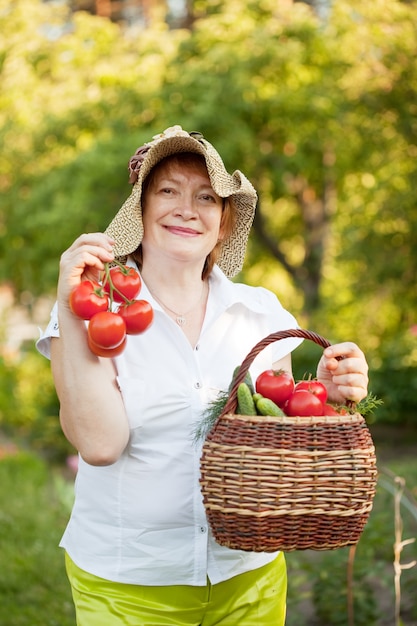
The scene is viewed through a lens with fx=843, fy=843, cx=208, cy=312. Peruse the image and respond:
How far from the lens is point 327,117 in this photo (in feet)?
32.8

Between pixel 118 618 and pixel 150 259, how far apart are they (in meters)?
0.91

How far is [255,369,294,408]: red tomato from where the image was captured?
188 centimetres

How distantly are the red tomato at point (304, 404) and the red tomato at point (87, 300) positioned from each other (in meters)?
0.46

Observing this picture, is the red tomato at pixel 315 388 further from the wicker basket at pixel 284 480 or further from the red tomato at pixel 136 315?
the red tomato at pixel 136 315

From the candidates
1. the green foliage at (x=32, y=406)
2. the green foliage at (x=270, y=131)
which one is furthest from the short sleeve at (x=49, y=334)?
the green foliage at (x=32, y=406)

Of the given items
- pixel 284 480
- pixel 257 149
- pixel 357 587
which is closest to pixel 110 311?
pixel 284 480

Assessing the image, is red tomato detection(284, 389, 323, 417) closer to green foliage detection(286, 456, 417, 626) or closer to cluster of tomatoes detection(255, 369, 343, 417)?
cluster of tomatoes detection(255, 369, 343, 417)

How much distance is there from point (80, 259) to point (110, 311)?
0.13 metres

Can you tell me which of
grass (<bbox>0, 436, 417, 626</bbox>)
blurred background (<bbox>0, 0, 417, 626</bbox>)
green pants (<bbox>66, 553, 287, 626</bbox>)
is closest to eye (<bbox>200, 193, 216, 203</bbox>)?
green pants (<bbox>66, 553, 287, 626</bbox>)

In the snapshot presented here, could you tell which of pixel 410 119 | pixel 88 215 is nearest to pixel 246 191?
pixel 410 119

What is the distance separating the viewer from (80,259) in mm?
1861

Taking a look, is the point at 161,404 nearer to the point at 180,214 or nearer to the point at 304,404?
→ the point at 304,404

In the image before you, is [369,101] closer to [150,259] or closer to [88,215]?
[88,215]

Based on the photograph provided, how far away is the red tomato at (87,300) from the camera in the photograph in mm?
1810
